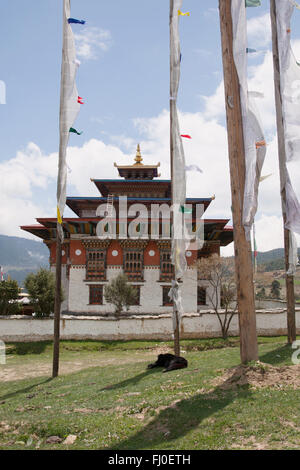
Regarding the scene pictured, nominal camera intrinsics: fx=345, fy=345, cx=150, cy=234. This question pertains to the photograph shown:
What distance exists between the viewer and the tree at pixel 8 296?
24734 mm

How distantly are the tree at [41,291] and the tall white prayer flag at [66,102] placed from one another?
464 inches

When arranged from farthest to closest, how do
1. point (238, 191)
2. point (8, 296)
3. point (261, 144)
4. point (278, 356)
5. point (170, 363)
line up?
point (8, 296) < point (170, 363) < point (278, 356) < point (238, 191) < point (261, 144)

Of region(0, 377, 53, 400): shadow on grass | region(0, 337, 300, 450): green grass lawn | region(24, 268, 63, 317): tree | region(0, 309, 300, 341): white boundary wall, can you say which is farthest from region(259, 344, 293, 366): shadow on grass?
region(24, 268, 63, 317): tree

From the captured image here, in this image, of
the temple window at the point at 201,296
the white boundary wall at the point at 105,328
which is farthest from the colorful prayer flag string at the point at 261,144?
the temple window at the point at 201,296

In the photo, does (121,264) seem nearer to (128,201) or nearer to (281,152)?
(128,201)

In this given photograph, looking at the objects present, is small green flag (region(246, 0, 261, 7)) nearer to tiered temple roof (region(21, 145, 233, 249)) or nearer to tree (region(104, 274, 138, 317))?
tree (region(104, 274, 138, 317))

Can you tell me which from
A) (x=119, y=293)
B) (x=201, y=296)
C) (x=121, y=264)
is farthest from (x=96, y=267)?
(x=201, y=296)

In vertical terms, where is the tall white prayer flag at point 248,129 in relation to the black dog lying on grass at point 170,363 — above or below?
above

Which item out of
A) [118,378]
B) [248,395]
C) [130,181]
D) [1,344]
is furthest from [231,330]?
[130,181]

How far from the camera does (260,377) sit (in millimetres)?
8266

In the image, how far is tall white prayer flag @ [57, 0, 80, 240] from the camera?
13859mm

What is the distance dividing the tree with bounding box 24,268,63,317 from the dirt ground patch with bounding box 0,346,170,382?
579 centimetres

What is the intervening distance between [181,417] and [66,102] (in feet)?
39.6

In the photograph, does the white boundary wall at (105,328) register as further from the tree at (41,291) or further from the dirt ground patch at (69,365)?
the dirt ground patch at (69,365)
